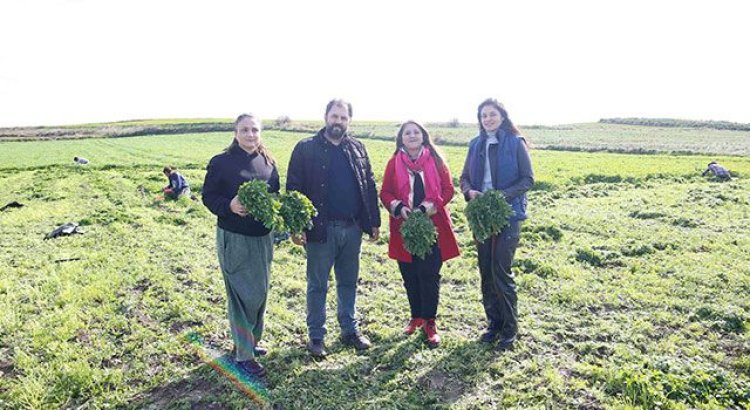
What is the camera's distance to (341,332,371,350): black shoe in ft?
20.0

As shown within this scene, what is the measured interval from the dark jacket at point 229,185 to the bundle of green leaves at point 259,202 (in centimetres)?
22

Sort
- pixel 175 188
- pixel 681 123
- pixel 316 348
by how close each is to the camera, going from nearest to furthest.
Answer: pixel 316 348 → pixel 175 188 → pixel 681 123

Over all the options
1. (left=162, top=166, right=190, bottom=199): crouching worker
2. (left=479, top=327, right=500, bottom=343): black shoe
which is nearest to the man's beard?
(left=479, top=327, right=500, bottom=343): black shoe

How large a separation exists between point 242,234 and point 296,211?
0.63m

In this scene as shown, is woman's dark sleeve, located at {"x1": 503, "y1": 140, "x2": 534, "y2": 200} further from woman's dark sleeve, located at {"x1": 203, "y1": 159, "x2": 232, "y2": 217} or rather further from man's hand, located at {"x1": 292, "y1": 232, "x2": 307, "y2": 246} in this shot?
woman's dark sleeve, located at {"x1": 203, "y1": 159, "x2": 232, "y2": 217}

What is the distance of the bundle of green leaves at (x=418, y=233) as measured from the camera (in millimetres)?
5715

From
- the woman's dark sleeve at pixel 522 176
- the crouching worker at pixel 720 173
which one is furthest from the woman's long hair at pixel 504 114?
the crouching worker at pixel 720 173

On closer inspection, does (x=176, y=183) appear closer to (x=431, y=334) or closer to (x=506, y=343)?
(x=431, y=334)

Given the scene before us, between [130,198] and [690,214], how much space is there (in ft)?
60.1

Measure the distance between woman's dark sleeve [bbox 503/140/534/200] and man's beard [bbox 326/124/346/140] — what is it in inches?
82.6

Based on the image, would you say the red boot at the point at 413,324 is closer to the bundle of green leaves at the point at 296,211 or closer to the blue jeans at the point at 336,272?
the blue jeans at the point at 336,272

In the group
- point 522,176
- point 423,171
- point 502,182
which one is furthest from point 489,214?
point 423,171

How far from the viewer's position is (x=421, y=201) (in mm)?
6125

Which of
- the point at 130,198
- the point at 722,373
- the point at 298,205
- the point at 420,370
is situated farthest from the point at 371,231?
the point at 130,198
